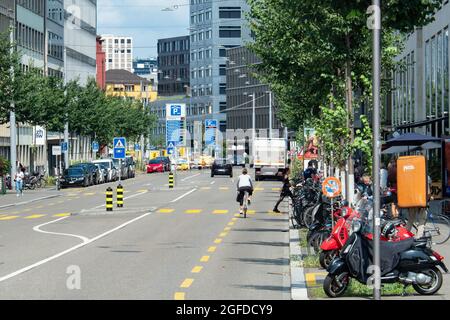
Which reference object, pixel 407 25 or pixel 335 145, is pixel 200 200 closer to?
pixel 335 145

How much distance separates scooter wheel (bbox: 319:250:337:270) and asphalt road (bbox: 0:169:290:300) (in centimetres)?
67

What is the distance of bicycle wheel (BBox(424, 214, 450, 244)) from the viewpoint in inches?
1063

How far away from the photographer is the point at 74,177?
3243 inches

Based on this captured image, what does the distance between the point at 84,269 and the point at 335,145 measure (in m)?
8.41

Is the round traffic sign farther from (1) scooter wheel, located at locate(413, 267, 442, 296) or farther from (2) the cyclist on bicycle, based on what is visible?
(2) the cyclist on bicycle

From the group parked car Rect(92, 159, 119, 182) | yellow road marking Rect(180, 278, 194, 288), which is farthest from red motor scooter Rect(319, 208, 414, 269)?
parked car Rect(92, 159, 119, 182)

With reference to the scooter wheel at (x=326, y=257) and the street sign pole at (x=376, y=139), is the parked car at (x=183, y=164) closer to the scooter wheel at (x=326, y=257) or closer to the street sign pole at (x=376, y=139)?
the scooter wheel at (x=326, y=257)

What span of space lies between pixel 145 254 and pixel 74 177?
57908mm

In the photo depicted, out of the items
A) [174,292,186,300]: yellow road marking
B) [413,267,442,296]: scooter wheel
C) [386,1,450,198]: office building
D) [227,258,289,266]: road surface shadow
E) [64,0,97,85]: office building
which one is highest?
[64,0,97,85]: office building

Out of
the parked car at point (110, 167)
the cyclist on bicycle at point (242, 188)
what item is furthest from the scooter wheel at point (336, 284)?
the parked car at point (110, 167)

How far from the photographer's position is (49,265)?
73.7ft

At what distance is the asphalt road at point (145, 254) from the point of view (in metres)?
18.0

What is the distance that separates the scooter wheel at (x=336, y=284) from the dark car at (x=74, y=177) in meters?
66.0

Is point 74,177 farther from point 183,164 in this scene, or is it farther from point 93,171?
point 183,164
